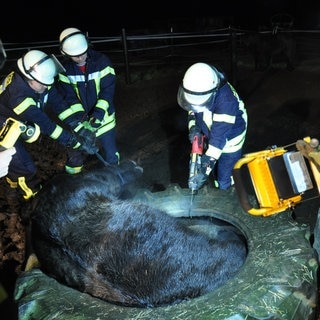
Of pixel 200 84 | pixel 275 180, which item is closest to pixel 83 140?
pixel 200 84

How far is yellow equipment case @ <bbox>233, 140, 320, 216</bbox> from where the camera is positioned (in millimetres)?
2605

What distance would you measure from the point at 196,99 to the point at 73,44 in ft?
6.69

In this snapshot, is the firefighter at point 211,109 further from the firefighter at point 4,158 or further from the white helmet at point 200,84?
the firefighter at point 4,158

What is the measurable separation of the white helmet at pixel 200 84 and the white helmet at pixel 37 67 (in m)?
1.74

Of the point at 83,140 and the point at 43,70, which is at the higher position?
the point at 43,70

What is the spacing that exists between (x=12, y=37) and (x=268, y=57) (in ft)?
45.3


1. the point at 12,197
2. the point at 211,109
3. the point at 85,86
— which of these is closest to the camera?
the point at 211,109

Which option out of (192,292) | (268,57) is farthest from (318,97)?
(192,292)

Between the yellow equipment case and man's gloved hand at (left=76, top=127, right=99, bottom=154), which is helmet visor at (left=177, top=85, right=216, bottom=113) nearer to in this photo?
the yellow equipment case

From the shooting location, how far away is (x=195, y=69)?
3.43 meters

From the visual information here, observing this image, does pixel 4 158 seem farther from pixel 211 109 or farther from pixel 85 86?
pixel 211 109

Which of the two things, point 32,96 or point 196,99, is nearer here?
point 196,99

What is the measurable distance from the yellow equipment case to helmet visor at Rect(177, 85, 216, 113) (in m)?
0.94

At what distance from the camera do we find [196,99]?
3488 millimetres
